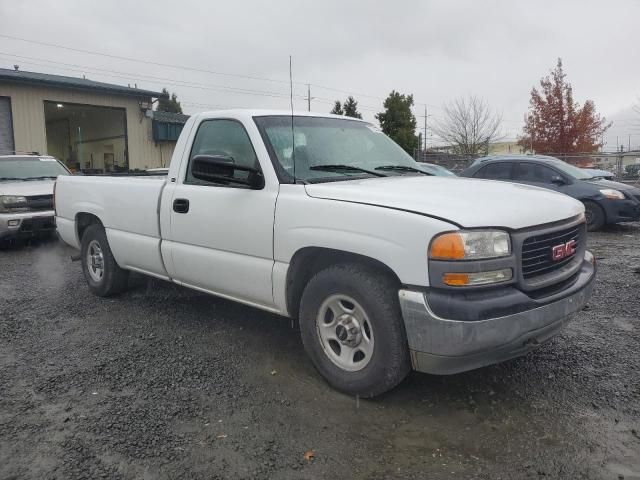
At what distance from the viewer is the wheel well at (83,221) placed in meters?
5.83

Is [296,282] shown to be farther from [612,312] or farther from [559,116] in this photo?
[559,116]

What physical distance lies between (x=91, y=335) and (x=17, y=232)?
5.44 meters

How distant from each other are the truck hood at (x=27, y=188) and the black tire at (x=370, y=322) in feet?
25.3

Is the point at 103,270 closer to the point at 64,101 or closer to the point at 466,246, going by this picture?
the point at 466,246

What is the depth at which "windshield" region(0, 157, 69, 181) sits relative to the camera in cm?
1026

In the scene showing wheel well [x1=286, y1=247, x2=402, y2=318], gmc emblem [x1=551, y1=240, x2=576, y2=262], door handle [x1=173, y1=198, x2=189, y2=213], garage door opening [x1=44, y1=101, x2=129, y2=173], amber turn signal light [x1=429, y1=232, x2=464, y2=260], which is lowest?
wheel well [x1=286, y1=247, x2=402, y2=318]

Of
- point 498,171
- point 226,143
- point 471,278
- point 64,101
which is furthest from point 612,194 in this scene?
point 64,101

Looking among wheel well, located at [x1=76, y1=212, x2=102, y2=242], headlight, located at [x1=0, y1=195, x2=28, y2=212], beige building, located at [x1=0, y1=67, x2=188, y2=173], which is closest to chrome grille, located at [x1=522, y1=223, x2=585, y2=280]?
wheel well, located at [x1=76, y1=212, x2=102, y2=242]

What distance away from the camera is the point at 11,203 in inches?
356

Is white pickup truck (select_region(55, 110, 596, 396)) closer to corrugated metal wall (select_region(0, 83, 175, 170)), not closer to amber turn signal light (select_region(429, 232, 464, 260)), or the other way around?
amber turn signal light (select_region(429, 232, 464, 260))

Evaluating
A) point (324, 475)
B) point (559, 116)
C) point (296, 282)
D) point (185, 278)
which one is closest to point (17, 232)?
point (185, 278)

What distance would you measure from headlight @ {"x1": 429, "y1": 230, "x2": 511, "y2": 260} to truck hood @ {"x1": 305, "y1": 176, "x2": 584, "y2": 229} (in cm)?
6

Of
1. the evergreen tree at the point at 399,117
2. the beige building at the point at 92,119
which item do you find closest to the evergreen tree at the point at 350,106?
the evergreen tree at the point at 399,117

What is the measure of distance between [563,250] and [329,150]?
1807 mm
